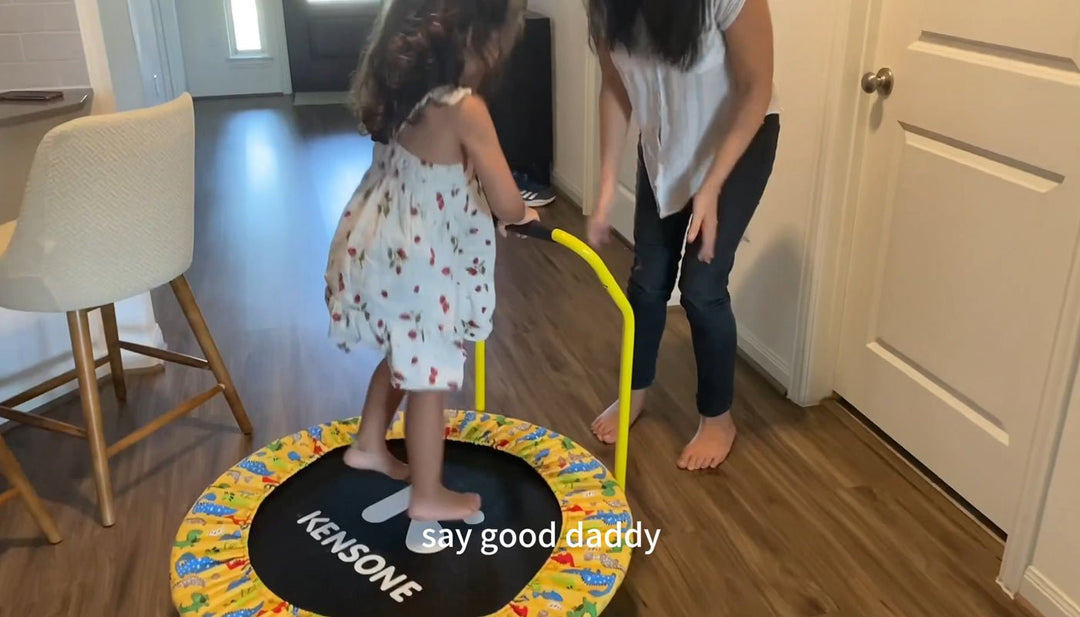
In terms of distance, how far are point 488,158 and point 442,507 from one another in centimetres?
65

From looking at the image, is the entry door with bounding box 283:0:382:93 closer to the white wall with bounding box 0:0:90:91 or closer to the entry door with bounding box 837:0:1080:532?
the white wall with bounding box 0:0:90:91

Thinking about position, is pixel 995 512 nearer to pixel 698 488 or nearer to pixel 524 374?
pixel 698 488

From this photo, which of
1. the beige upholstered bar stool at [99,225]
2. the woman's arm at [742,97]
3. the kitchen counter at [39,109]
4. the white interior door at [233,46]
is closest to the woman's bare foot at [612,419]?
the woman's arm at [742,97]

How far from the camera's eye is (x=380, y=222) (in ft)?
4.86

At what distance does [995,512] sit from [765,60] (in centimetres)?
101

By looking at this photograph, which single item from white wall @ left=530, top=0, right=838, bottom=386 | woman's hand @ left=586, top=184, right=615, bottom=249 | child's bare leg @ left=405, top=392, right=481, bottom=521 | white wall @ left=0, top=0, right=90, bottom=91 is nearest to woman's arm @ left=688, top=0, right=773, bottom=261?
woman's hand @ left=586, top=184, right=615, bottom=249

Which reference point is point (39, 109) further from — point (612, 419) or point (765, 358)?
point (765, 358)

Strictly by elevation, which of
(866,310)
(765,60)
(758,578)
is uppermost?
(765,60)

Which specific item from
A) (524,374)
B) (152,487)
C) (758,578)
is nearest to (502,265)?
(524,374)

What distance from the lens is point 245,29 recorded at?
671cm

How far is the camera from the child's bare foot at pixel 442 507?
163 centimetres

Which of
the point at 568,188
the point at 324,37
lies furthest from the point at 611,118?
the point at 324,37

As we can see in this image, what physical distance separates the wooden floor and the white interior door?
12.5ft

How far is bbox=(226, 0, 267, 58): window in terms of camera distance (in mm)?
6637
